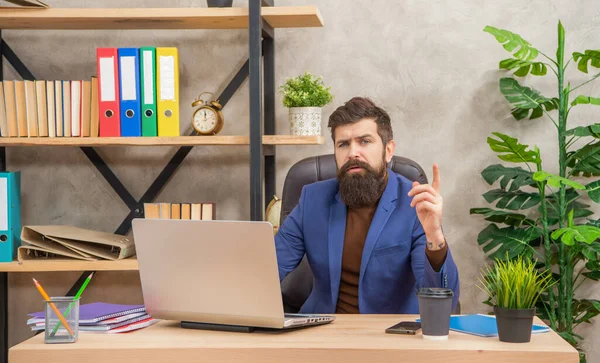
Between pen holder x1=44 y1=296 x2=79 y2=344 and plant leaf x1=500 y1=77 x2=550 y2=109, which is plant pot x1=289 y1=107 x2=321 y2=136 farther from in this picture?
pen holder x1=44 y1=296 x2=79 y2=344

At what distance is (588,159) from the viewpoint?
2764 mm

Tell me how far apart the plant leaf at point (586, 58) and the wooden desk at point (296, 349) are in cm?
160

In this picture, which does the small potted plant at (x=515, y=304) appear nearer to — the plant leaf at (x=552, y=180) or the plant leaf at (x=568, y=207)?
the plant leaf at (x=552, y=180)

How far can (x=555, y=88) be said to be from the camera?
304cm

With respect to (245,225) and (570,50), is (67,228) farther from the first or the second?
(570,50)

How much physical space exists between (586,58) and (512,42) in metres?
0.30

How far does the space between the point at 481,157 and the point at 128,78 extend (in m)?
1.54

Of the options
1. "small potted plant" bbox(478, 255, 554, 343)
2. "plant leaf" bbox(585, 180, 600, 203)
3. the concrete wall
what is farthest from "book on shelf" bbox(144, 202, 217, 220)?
"small potted plant" bbox(478, 255, 554, 343)

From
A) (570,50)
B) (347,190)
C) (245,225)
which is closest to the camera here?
(245,225)

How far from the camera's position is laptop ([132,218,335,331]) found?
1444 mm

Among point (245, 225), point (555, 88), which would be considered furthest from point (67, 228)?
point (555, 88)

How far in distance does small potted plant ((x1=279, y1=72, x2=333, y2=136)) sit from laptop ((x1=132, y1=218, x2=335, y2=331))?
1324 mm

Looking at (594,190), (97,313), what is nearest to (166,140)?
(97,313)

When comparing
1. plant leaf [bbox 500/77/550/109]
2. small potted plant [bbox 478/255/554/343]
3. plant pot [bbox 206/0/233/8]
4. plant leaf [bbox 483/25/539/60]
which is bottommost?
small potted plant [bbox 478/255/554/343]
